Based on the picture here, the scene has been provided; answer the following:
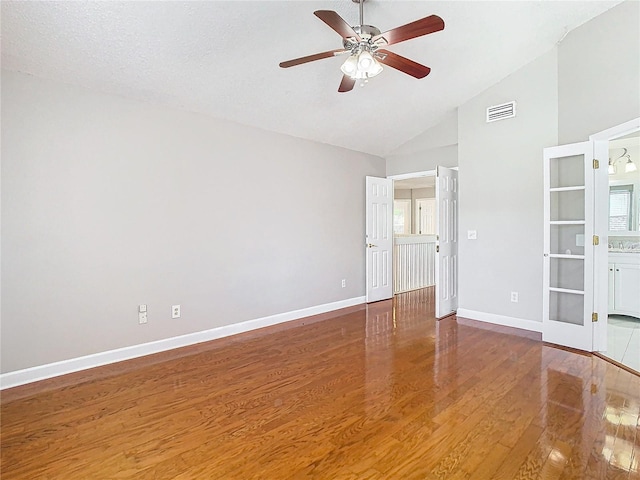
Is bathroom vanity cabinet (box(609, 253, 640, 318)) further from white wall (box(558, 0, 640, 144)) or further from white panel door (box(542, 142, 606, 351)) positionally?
white wall (box(558, 0, 640, 144))

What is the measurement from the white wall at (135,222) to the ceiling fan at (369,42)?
1.84 m

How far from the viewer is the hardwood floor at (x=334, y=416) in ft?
6.09

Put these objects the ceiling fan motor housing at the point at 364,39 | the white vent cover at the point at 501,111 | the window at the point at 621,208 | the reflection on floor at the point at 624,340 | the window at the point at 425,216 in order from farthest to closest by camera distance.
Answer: the window at the point at 425,216 → the window at the point at 621,208 → the white vent cover at the point at 501,111 → the reflection on floor at the point at 624,340 → the ceiling fan motor housing at the point at 364,39

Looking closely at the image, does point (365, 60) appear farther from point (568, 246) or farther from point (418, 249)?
point (418, 249)

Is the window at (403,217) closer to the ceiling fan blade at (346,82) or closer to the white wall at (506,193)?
the white wall at (506,193)

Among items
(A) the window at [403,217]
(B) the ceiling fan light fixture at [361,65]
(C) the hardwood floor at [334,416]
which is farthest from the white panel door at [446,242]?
(A) the window at [403,217]

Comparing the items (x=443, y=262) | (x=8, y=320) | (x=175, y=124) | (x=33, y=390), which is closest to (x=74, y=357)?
(x=33, y=390)

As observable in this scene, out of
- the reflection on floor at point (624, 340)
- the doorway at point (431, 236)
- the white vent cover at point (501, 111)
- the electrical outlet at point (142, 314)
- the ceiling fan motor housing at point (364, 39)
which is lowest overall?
the reflection on floor at point (624, 340)

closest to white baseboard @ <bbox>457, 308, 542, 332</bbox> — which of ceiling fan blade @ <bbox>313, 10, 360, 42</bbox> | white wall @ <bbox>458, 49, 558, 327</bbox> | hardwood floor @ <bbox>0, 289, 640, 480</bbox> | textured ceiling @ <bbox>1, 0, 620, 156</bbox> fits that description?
white wall @ <bbox>458, 49, 558, 327</bbox>

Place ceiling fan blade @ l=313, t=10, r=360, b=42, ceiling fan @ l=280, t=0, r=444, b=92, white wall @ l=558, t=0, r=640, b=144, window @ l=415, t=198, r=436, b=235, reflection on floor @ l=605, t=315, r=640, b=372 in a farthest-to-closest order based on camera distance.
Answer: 1. window @ l=415, t=198, r=436, b=235
2. reflection on floor @ l=605, t=315, r=640, b=372
3. white wall @ l=558, t=0, r=640, b=144
4. ceiling fan @ l=280, t=0, r=444, b=92
5. ceiling fan blade @ l=313, t=10, r=360, b=42

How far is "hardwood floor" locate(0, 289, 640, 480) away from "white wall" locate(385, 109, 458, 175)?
294 cm

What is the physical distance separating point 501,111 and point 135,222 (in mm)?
4442

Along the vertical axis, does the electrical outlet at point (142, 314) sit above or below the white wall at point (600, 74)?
below

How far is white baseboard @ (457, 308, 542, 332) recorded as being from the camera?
4.09 meters
